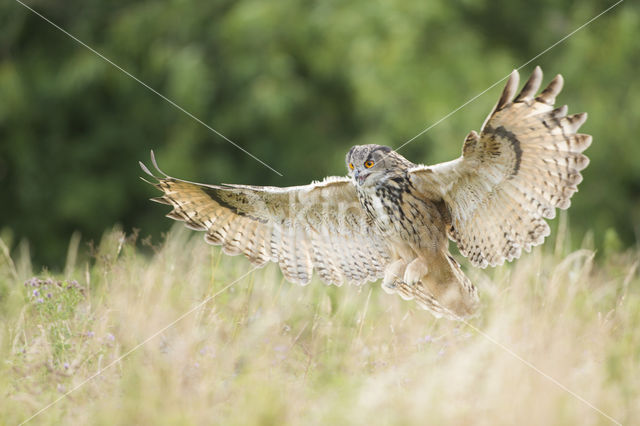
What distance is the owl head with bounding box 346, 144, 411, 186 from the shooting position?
4.04 metres

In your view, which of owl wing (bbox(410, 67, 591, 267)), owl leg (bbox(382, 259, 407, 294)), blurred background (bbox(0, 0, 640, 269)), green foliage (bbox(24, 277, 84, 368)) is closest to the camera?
owl wing (bbox(410, 67, 591, 267))

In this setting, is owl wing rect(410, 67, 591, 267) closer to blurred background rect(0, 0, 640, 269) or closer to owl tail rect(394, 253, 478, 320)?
owl tail rect(394, 253, 478, 320)

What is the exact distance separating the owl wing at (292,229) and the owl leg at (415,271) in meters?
0.35

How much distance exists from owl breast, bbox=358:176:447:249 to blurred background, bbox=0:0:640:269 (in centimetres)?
434

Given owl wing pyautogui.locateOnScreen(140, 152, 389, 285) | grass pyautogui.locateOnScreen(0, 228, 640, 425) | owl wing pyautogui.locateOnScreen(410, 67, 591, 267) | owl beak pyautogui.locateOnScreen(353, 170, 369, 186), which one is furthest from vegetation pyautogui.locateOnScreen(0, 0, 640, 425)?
owl beak pyautogui.locateOnScreen(353, 170, 369, 186)

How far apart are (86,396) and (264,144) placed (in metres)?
7.86

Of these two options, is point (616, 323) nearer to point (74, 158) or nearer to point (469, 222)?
point (469, 222)

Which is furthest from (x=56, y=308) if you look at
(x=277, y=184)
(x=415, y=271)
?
(x=277, y=184)

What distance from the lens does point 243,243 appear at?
4.43m

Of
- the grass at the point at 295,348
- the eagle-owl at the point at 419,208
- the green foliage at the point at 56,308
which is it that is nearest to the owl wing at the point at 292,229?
the eagle-owl at the point at 419,208

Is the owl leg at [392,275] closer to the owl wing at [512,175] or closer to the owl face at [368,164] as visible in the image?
the owl wing at [512,175]

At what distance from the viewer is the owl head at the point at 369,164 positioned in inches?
159

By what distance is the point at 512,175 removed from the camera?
3.62m

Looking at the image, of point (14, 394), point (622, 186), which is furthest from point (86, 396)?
point (622, 186)
